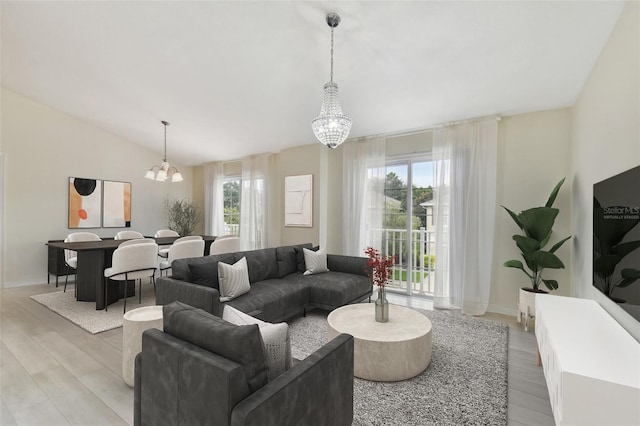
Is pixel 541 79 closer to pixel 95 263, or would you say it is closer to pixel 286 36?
pixel 286 36

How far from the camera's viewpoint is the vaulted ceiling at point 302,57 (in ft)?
8.01

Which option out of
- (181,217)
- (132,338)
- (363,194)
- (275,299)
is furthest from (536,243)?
(181,217)

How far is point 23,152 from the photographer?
5.08 metres

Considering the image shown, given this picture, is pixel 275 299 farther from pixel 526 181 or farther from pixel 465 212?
pixel 526 181

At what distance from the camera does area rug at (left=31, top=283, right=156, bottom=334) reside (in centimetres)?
334

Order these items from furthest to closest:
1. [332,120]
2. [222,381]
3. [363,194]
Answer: [363,194]
[332,120]
[222,381]

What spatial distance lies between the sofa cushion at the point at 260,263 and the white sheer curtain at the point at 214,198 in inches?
143

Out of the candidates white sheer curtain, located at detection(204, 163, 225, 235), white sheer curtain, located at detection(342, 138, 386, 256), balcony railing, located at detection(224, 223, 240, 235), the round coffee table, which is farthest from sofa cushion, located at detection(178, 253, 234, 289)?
white sheer curtain, located at detection(204, 163, 225, 235)

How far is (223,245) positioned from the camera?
488 cm

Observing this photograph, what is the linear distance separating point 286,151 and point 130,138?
11.6 feet

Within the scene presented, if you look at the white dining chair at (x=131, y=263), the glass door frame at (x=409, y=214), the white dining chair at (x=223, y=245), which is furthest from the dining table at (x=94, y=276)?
the glass door frame at (x=409, y=214)

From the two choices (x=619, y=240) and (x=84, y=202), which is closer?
(x=619, y=240)

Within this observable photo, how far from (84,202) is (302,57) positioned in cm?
537

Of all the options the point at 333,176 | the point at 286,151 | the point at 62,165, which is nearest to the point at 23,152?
the point at 62,165
